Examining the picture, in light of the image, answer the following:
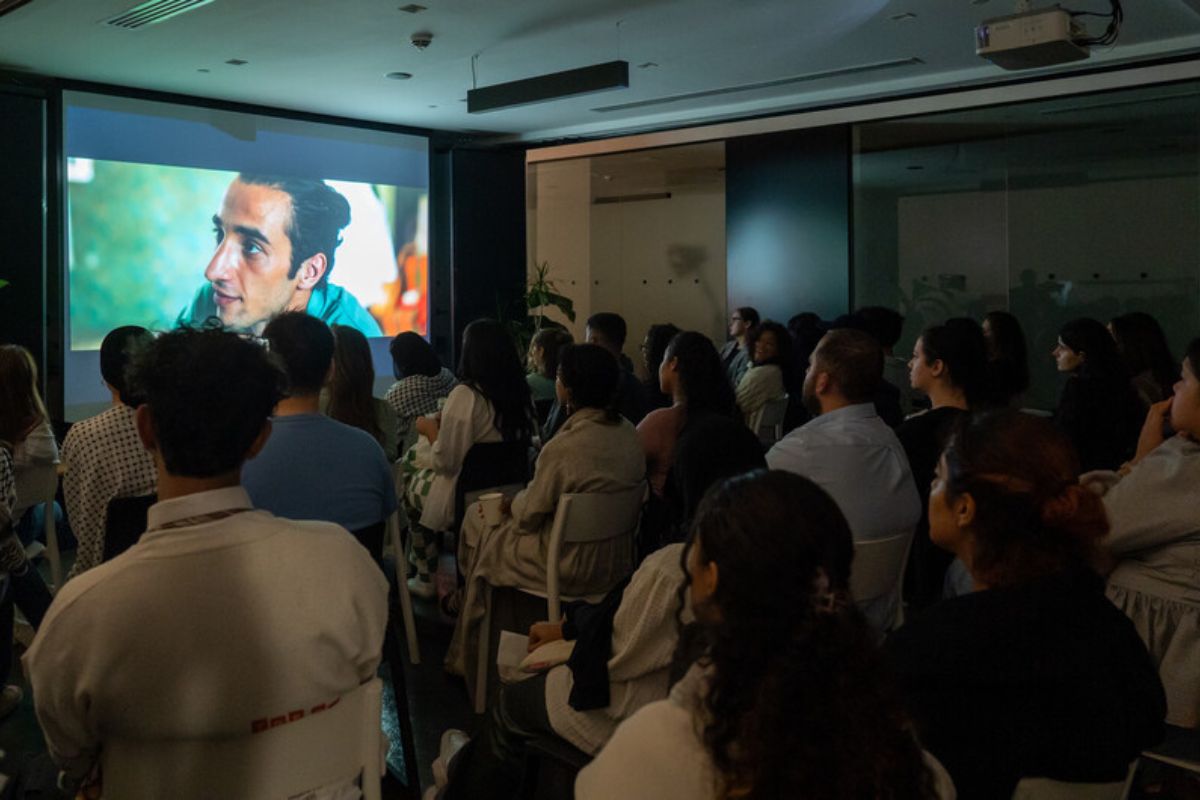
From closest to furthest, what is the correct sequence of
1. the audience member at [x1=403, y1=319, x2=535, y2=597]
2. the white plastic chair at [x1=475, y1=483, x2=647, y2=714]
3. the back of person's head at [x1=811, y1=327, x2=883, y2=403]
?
1. the back of person's head at [x1=811, y1=327, x2=883, y2=403]
2. the white plastic chair at [x1=475, y1=483, x2=647, y2=714]
3. the audience member at [x1=403, y1=319, x2=535, y2=597]

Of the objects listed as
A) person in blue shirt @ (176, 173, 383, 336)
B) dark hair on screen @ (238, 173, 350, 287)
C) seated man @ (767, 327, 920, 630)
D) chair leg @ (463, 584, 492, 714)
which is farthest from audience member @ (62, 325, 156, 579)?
dark hair on screen @ (238, 173, 350, 287)

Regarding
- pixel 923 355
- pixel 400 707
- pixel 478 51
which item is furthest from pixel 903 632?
pixel 478 51

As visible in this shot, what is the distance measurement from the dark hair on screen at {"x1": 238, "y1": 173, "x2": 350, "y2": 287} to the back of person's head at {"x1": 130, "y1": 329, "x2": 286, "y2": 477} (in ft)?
22.6

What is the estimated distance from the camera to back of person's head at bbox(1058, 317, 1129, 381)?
13.7 ft

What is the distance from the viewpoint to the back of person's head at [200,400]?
144cm

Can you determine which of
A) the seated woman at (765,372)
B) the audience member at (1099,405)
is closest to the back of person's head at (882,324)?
the seated woman at (765,372)

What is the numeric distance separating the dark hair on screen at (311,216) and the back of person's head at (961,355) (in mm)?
5948

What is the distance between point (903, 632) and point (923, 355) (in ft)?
6.85

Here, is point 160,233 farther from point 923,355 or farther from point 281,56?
point 923,355

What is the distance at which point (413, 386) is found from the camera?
497 cm

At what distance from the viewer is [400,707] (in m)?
2.75

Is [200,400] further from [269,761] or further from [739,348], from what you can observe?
[739,348]

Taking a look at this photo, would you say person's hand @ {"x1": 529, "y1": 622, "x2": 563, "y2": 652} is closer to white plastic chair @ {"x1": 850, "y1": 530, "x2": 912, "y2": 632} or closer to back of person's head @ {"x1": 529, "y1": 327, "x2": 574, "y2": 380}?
white plastic chair @ {"x1": 850, "y1": 530, "x2": 912, "y2": 632}

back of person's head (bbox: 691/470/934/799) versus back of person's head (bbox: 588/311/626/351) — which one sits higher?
back of person's head (bbox: 588/311/626/351)
